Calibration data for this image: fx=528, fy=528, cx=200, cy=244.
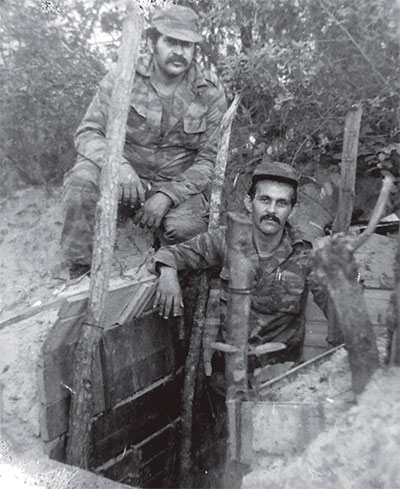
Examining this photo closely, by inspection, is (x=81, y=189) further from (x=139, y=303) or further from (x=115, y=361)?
(x=115, y=361)

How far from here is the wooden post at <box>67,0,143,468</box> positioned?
2.85 metres

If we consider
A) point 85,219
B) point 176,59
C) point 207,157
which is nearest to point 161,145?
point 207,157

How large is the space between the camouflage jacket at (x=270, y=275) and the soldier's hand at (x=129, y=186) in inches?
29.6

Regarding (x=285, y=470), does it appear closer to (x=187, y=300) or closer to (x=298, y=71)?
(x=187, y=300)

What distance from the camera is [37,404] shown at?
117 inches

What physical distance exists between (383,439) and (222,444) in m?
2.43

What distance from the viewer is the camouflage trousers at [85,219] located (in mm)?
4039

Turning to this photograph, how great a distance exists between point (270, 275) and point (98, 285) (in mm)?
1271

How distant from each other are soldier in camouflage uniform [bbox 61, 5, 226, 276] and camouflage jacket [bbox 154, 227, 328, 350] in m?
0.69

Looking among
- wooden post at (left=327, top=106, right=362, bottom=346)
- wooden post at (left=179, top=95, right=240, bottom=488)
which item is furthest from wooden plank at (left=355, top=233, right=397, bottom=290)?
wooden post at (left=179, top=95, right=240, bottom=488)

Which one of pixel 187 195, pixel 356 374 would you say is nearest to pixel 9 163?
pixel 187 195

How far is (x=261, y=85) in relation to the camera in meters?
4.96

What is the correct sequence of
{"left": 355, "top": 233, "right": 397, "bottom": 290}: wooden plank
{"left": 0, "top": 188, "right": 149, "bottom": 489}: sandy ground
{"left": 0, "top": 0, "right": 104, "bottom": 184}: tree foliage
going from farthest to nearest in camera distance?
{"left": 0, "top": 0, "right": 104, "bottom": 184}: tree foliage
{"left": 355, "top": 233, "right": 397, "bottom": 290}: wooden plank
{"left": 0, "top": 188, "right": 149, "bottom": 489}: sandy ground

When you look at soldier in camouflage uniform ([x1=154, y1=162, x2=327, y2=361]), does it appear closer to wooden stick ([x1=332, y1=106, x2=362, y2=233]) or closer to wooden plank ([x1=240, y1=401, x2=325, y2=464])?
wooden stick ([x1=332, y1=106, x2=362, y2=233])
